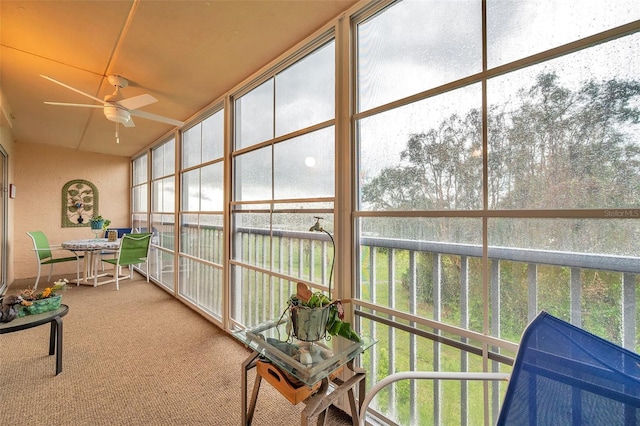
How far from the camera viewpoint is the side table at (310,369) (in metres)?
1.09

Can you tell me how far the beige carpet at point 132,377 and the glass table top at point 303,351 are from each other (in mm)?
605

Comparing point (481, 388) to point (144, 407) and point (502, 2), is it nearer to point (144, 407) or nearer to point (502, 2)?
point (502, 2)

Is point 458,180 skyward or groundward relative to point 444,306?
skyward

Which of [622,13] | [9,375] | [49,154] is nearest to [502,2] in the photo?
[622,13]

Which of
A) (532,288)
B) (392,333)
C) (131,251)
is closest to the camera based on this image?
(532,288)

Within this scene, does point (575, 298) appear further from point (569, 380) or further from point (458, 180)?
point (458, 180)

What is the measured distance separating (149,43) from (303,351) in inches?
92.9

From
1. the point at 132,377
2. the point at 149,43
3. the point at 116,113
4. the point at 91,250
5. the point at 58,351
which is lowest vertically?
the point at 132,377

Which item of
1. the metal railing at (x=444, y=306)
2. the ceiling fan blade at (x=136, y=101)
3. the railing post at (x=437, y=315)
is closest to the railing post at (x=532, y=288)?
the metal railing at (x=444, y=306)

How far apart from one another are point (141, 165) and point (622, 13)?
22.0 feet

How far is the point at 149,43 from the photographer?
1936 mm

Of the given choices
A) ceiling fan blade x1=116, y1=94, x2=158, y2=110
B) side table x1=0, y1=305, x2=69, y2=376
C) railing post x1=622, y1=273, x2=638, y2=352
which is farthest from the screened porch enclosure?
side table x1=0, y1=305, x2=69, y2=376

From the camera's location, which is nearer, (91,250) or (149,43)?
(149,43)

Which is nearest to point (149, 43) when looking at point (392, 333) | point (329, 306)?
point (329, 306)
